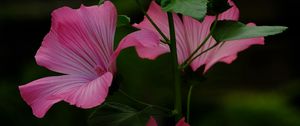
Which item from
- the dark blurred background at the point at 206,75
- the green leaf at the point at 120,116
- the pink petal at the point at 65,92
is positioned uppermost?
the pink petal at the point at 65,92

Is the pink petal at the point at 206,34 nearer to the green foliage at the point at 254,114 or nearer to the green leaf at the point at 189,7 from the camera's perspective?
the green leaf at the point at 189,7

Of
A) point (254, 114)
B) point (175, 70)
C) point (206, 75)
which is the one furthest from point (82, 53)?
point (254, 114)

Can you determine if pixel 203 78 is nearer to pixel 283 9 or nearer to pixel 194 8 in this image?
pixel 194 8

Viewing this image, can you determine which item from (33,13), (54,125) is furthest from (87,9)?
(33,13)

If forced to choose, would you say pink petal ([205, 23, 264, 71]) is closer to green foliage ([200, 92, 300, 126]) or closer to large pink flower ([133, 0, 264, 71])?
large pink flower ([133, 0, 264, 71])

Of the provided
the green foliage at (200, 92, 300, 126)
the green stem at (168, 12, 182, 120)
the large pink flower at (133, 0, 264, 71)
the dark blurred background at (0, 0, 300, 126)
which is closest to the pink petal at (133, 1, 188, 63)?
the large pink flower at (133, 0, 264, 71)

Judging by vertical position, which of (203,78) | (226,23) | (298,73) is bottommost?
(298,73)

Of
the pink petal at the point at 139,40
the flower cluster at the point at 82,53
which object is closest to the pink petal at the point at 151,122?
the flower cluster at the point at 82,53
